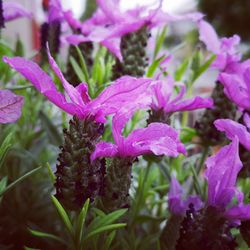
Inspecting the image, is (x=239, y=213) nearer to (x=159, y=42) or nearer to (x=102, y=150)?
(x=102, y=150)

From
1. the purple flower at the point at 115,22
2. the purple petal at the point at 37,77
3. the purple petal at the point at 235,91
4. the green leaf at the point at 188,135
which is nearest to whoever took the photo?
the purple petal at the point at 37,77

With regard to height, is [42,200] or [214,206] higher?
[214,206]

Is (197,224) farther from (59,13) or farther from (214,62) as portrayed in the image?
(59,13)

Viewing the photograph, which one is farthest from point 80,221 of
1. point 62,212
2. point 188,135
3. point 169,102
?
point 188,135

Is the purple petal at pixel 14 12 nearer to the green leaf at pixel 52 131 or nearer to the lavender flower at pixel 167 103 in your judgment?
the green leaf at pixel 52 131

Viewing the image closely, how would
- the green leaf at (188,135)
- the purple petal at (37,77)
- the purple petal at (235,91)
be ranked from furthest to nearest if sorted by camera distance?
the green leaf at (188,135), the purple petal at (235,91), the purple petal at (37,77)

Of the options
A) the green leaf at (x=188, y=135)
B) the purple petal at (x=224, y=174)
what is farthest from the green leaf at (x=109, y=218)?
the green leaf at (x=188, y=135)

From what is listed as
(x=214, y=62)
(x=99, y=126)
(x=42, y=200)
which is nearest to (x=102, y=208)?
(x=99, y=126)
